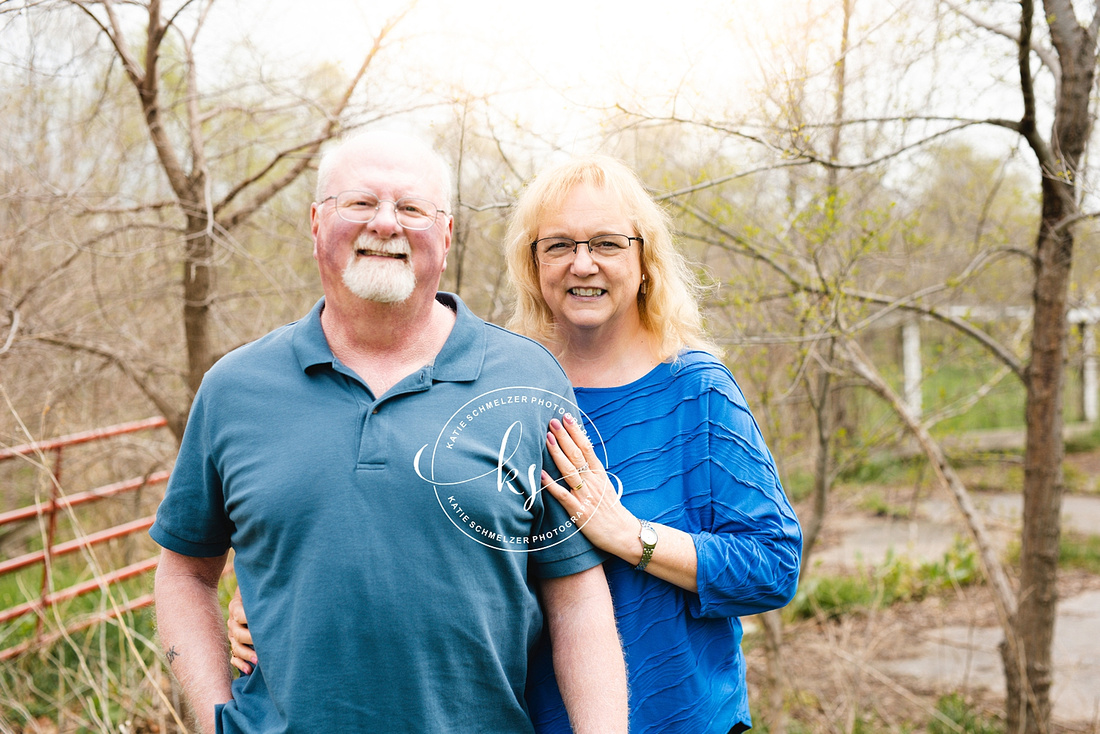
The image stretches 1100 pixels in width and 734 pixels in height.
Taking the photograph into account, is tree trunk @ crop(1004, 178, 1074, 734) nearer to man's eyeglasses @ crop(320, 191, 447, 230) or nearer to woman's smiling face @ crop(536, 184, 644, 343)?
woman's smiling face @ crop(536, 184, 644, 343)

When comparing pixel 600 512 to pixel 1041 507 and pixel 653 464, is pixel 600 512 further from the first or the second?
pixel 1041 507

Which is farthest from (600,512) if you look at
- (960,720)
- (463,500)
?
(960,720)

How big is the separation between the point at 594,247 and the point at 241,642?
4.00ft

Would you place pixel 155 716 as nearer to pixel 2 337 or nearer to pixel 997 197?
pixel 2 337

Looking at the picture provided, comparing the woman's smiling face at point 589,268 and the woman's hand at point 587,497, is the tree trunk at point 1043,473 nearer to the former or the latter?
the woman's smiling face at point 589,268

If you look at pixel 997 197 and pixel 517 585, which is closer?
pixel 517 585

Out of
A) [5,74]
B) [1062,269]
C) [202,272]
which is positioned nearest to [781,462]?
[1062,269]

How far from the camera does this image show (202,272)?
371 centimetres

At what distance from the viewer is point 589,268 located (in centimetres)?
197

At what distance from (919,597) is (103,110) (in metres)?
7.15

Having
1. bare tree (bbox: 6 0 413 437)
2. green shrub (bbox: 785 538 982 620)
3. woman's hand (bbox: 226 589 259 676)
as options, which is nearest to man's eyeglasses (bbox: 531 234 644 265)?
woman's hand (bbox: 226 589 259 676)

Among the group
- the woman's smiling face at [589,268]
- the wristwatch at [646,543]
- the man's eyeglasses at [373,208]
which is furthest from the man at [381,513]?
the woman's smiling face at [589,268]

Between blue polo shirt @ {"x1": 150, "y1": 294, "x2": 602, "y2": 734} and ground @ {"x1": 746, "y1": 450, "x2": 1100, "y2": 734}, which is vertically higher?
blue polo shirt @ {"x1": 150, "y1": 294, "x2": 602, "y2": 734}

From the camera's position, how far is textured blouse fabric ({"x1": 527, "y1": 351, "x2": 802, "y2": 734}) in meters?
1.82
